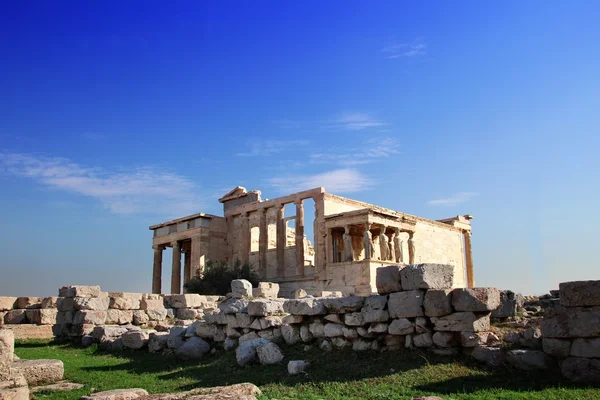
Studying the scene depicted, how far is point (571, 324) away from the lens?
26.4 ft

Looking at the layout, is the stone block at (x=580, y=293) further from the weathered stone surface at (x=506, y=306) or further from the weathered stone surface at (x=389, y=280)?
the weathered stone surface at (x=389, y=280)

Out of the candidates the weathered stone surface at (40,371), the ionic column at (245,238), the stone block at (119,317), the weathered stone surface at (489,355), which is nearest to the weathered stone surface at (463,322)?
the weathered stone surface at (489,355)

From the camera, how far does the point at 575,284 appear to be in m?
8.24

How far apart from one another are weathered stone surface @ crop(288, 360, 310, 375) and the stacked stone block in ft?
12.9

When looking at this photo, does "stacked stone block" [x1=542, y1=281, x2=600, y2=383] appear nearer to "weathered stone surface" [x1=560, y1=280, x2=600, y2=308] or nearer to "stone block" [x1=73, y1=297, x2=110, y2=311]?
"weathered stone surface" [x1=560, y1=280, x2=600, y2=308]

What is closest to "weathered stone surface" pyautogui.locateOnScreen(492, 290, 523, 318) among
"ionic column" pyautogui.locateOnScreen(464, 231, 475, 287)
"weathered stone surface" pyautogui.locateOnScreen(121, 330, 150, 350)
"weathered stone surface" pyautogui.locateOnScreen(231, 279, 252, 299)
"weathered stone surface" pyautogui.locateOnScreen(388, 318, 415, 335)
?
"weathered stone surface" pyautogui.locateOnScreen(388, 318, 415, 335)

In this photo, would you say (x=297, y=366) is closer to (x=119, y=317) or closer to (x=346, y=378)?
(x=346, y=378)

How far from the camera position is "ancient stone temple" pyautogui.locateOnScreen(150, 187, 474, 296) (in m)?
28.5

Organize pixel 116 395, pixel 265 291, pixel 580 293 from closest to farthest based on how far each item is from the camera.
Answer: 1. pixel 116 395
2. pixel 580 293
3. pixel 265 291

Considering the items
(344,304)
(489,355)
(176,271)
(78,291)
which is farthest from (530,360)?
(176,271)

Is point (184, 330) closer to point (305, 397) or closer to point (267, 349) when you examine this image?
point (267, 349)

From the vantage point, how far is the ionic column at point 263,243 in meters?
32.5

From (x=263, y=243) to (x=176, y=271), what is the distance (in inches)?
247

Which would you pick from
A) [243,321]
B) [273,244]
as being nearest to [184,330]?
[243,321]
